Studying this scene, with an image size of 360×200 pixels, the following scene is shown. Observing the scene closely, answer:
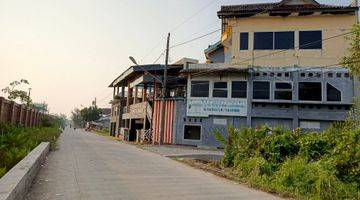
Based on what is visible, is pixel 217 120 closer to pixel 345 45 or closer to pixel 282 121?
pixel 282 121

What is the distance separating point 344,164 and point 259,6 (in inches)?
903

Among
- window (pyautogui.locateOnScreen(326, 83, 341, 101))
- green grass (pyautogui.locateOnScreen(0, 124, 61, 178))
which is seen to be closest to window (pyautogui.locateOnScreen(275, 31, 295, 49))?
window (pyautogui.locateOnScreen(326, 83, 341, 101))

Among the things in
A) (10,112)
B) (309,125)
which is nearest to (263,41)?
(309,125)

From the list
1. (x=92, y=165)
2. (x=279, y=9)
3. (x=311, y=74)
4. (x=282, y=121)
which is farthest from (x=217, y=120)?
(x=92, y=165)

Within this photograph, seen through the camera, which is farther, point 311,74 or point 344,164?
point 311,74

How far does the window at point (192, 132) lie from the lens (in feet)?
102

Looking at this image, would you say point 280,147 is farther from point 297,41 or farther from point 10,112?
point 297,41

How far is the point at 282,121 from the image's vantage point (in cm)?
2953

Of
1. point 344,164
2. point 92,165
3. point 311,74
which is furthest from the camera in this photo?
point 311,74

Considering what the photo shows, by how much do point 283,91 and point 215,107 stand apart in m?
5.47

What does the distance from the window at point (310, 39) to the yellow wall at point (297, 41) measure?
0.31m

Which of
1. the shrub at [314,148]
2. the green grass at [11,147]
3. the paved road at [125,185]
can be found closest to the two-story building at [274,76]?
the green grass at [11,147]

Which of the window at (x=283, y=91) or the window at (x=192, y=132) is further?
the window at (x=192, y=132)

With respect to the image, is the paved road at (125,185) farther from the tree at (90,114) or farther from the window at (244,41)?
the tree at (90,114)
